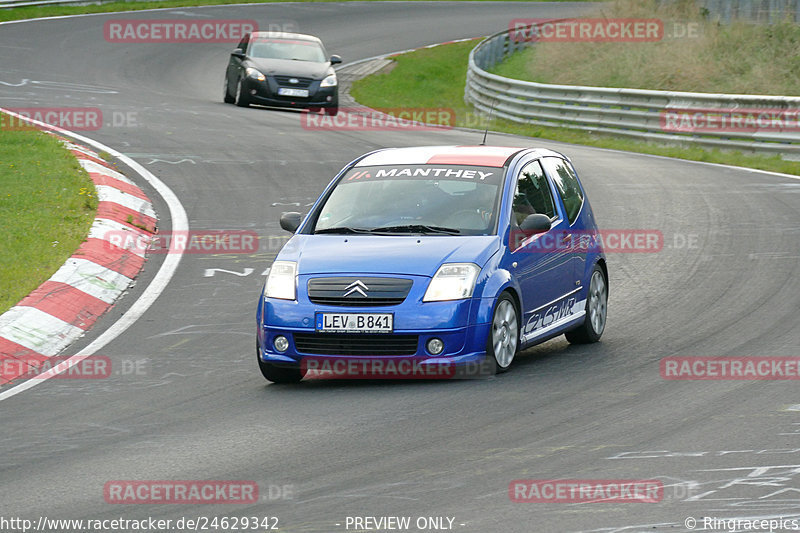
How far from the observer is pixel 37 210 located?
1470 centimetres

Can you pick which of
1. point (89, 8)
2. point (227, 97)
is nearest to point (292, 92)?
point (227, 97)

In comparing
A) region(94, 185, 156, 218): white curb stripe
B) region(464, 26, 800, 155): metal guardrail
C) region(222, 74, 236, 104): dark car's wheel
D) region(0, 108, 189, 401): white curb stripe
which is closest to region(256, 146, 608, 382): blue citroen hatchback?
region(0, 108, 189, 401): white curb stripe

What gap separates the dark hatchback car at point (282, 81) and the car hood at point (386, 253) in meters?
18.0

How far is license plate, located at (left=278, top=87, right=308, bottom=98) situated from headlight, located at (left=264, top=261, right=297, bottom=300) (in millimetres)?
18337

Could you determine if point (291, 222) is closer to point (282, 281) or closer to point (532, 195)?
point (282, 281)

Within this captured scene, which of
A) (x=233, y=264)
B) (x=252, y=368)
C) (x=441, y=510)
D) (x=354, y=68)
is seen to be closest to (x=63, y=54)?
(x=354, y=68)

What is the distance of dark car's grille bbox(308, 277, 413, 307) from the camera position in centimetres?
889

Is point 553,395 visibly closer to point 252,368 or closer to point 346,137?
point 252,368

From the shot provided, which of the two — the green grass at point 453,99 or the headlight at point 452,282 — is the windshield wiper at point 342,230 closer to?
the headlight at point 452,282

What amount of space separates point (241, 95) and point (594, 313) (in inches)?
713

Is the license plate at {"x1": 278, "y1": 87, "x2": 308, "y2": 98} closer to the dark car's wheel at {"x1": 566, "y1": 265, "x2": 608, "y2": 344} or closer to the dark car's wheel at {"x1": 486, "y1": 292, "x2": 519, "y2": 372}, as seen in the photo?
the dark car's wheel at {"x1": 566, "y1": 265, "x2": 608, "y2": 344}

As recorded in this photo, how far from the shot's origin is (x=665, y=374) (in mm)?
9203

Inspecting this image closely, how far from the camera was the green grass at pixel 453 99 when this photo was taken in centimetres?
2302

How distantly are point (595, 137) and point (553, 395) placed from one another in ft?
62.3
